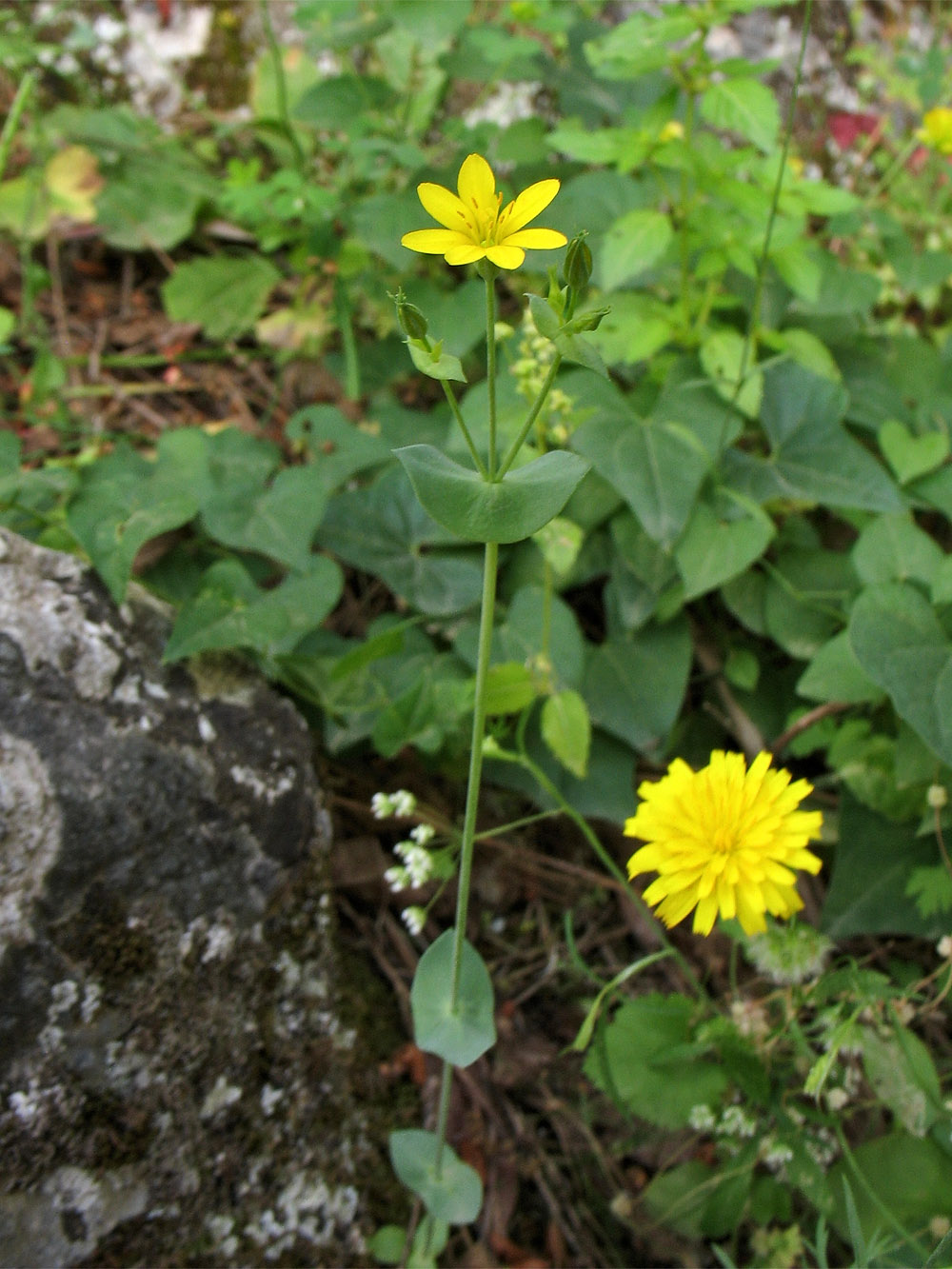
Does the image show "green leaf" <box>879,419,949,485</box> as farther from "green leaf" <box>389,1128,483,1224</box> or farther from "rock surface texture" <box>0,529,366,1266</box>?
"green leaf" <box>389,1128,483,1224</box>

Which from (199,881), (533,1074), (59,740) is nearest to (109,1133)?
(199,881)

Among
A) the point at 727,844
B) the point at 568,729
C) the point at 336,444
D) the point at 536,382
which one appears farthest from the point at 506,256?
the point at 336,444

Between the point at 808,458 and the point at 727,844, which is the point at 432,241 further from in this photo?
the point at 808,458

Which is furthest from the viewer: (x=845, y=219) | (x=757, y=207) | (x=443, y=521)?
(x=845, y=219)

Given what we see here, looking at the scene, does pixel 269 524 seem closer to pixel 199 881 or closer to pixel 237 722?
pixel 237 722

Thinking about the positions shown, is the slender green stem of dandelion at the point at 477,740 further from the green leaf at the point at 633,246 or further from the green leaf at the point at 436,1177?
the green leaf at the point at 633,246

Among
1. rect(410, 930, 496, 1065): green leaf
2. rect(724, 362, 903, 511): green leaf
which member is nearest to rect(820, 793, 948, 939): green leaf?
rect(724, 362, 903, 511): green leaf
